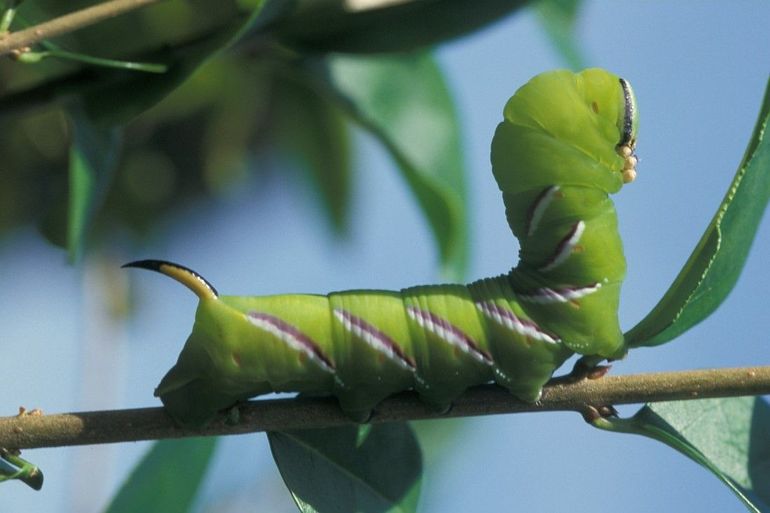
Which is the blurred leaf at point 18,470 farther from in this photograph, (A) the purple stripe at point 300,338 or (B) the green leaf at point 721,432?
(B) the green leaf at point 721,432

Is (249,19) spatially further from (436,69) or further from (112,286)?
(112,286)

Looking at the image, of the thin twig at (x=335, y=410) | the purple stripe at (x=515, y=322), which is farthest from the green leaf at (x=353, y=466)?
the purple stripe at (x=515, y=322)

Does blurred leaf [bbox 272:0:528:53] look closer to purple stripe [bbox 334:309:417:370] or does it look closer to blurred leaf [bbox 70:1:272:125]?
blurred leaf [bbox 70:1:272:125]

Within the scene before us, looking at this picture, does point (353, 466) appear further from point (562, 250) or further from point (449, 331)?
point (562, 250)

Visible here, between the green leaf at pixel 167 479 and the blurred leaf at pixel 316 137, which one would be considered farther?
the blurred leaf at pixel 316 137

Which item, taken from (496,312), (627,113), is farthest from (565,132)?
(496,312)
